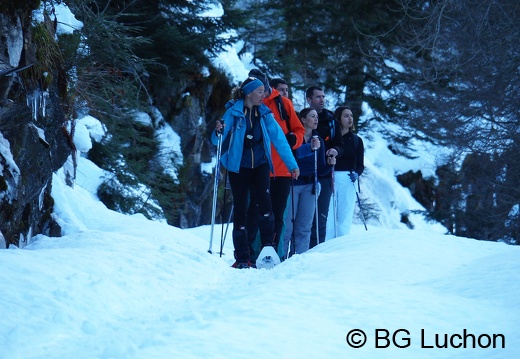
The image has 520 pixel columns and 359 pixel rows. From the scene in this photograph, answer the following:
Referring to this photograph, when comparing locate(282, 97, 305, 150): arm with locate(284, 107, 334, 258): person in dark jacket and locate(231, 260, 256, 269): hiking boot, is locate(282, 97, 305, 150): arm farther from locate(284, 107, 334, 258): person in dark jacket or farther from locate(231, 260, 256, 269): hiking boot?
locate(231, 260, 256, 269): hiking boot

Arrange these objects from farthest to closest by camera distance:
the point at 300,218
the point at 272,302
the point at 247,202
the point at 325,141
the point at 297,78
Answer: the point at 297,78, the point at 325,141, the point at 300,218, the point at 247,202, the point at 272,302

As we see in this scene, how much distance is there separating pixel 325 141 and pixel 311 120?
0.67 m

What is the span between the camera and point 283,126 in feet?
27.3

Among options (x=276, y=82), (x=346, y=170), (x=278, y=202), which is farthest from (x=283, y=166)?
(x=346, y=170)

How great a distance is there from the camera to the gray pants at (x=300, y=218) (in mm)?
8570

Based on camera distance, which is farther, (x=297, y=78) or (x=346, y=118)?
(x=297, y=78)

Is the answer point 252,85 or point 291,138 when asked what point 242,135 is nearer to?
point 252,85

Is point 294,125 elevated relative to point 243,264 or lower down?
elevated

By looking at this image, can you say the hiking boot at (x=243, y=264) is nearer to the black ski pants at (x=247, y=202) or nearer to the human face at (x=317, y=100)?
the black ski pants at (x=247, y=202)

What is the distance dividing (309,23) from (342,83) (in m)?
2.94

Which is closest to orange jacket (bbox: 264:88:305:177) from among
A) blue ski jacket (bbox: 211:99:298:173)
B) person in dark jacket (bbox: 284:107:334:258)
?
blue ski jacket (bbox: 211:99:298:173)

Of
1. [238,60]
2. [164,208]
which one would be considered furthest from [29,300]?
[238,60]

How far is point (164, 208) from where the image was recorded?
1742cm

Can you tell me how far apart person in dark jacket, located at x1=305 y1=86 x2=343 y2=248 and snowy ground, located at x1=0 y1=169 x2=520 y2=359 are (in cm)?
219
